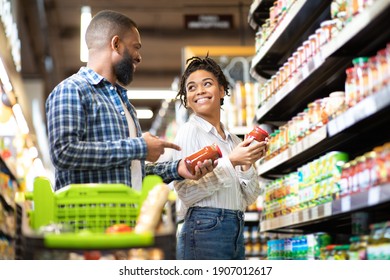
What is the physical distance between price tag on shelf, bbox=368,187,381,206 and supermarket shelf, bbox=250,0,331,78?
147 cm

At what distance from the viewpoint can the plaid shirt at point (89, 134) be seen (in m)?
2.61

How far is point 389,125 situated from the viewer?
11.1ft

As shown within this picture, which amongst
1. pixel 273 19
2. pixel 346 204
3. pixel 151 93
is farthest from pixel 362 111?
pixel 151 93

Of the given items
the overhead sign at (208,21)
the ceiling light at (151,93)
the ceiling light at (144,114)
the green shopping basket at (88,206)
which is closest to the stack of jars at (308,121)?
the green shopping basket at (88,206)

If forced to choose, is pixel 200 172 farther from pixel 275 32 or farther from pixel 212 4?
pixel 212 4

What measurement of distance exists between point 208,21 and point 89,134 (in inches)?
287

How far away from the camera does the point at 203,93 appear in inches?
133

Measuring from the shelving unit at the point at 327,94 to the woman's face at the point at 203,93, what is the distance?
1.66 feet

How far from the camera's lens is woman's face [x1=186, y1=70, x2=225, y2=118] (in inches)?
133

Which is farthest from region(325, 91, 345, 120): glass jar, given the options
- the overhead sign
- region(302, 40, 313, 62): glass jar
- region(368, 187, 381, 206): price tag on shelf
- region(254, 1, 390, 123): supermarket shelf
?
the overhead sign

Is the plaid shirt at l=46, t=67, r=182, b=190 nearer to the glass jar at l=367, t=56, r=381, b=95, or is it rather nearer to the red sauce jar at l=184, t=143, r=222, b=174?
the red sauce jar at l=184, t=143, r=222, b=174

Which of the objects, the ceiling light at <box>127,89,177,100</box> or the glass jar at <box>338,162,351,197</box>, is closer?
the glass jar at <box>338,162,351,197</box>

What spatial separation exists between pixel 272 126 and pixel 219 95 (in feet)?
5.67
